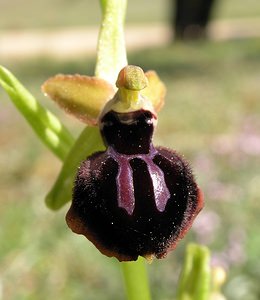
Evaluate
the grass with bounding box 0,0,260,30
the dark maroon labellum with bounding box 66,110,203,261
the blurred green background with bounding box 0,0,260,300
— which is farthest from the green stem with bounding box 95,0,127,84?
the grass with bounding box 0,0,260,30

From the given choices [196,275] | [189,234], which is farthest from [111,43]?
[189,234]

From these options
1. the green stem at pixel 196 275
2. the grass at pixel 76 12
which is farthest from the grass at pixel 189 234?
the grass at pixel 76 12

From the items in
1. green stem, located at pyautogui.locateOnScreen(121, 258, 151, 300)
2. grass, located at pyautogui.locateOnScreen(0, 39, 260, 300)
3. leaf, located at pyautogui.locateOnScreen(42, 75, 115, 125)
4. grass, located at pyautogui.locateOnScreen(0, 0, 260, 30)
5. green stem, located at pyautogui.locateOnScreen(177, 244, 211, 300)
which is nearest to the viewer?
leaf, located at pyautogui.locateOnScreen(42, 75, 115, 125)

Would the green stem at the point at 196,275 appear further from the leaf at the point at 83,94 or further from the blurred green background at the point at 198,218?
the blurred green background at the point at 198,218

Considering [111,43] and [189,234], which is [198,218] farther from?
[111,43]

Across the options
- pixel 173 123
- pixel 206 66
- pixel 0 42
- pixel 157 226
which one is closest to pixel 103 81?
pixel 157 226

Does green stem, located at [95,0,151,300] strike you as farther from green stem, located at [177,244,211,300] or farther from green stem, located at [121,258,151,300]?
green stem, located at [177,244,211,300]
